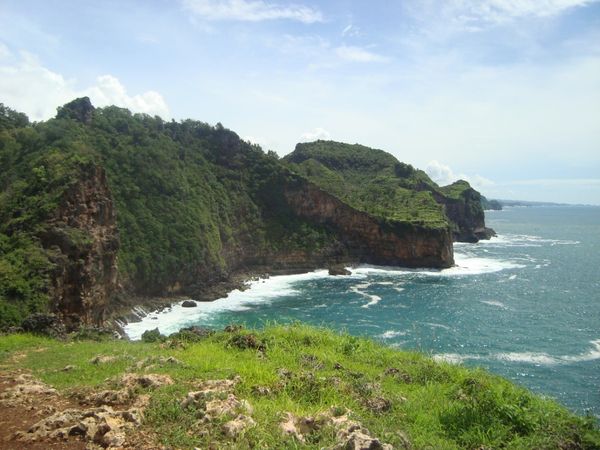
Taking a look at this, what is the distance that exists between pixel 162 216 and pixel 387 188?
64781 mm

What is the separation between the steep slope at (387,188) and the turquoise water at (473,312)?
1653 cm

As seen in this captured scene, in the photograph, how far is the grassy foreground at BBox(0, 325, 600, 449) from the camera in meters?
8.97

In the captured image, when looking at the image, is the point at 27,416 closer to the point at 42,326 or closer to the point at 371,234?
the point at 42,326

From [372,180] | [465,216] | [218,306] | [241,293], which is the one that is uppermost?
[372,180]

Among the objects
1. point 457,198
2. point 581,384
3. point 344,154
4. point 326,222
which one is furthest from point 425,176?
point 581,384

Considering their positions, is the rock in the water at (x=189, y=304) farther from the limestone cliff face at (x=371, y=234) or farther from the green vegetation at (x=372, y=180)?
the green vegetation at (x=372, y=180)

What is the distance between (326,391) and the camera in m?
10.8

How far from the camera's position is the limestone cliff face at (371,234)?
86.4 m

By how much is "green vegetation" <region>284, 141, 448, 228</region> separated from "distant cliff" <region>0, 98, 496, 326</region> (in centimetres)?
72

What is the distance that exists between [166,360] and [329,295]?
5325 cm

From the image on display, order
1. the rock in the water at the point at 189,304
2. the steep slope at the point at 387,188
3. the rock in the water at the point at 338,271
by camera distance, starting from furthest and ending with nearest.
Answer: the steep slope at the point at 387,188 → the rock in the water at the point at 338,271 → the rock in the water at the point at 189,304

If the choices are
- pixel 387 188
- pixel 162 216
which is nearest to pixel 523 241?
pixel 387 188

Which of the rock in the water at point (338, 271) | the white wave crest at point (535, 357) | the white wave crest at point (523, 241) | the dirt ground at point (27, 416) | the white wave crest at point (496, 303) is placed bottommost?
Answer: the white wave crest at point (535, 357)


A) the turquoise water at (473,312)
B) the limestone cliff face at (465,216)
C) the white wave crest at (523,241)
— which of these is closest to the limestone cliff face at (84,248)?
the turquoise water at (473,312)
